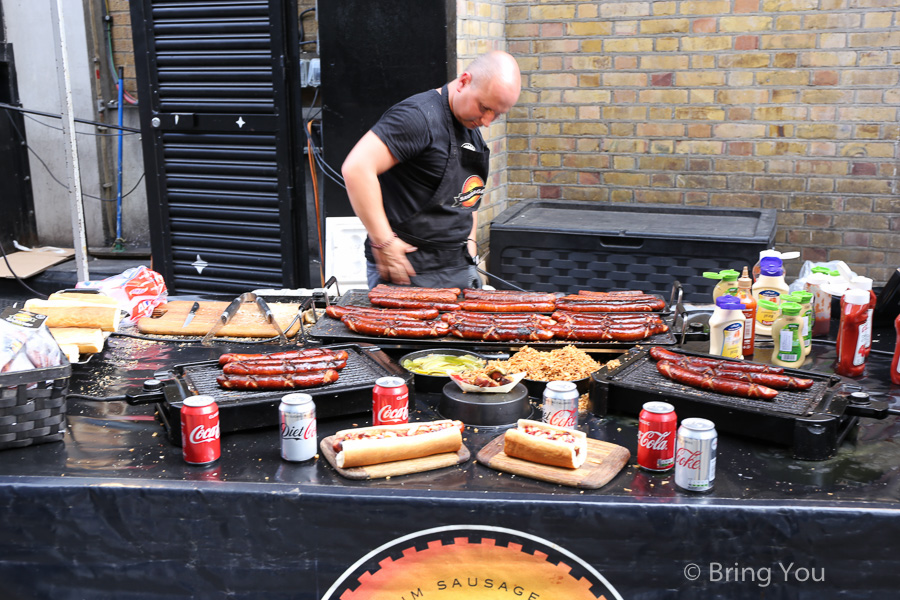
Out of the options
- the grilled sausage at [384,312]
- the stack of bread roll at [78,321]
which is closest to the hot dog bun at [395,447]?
the grilled sausage at [384,312]

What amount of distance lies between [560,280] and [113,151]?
19.1ft

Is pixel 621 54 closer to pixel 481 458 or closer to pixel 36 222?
pixel 481 458

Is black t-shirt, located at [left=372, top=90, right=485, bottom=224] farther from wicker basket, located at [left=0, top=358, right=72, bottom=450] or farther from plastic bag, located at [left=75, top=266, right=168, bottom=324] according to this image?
wicker basket, located at [left=0, top=358, right=72, bottom=450]

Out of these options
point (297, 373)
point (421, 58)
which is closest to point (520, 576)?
point (297, 373)

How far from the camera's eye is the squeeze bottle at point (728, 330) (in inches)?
122

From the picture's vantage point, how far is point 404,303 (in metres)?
3.70

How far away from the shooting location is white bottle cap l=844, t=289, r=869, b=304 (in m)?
3.07

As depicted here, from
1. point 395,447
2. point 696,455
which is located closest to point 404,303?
point 395,447

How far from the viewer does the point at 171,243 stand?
6715mm

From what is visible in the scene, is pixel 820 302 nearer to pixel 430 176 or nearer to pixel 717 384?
pixel 717 384

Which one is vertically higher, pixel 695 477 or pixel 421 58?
pixel 421 58

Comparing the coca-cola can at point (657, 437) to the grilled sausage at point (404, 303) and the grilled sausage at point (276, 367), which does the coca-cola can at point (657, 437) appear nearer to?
the grilled sausage at point (276, 367)

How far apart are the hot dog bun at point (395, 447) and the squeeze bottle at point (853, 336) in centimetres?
166

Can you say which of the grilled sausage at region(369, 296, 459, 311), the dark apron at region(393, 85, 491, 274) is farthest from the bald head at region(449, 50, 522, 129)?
the grilled sausage at region(369, 296, 459, 311)
